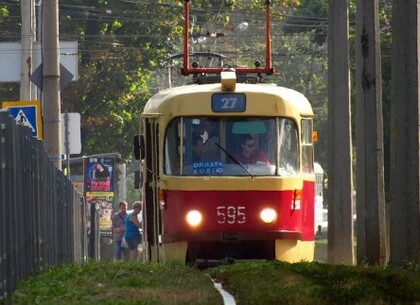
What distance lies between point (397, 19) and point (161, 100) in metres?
3.72

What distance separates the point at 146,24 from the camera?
215 ft

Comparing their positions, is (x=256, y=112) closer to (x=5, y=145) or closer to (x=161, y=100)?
(x=161, y=100)

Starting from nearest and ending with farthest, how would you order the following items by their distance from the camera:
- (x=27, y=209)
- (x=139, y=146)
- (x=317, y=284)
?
(x=317, y=284)
(x=27, y=209)
(x=139, y=146)

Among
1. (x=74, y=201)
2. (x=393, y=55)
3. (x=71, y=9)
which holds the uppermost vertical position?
(x=71, y=9)

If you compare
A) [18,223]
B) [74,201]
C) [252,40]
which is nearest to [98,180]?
Answer: [74,201]

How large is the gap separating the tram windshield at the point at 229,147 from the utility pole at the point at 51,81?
17.4ft

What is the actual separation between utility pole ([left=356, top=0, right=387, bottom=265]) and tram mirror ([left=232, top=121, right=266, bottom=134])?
606 centimetres

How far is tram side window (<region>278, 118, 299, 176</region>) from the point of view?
24609 mm

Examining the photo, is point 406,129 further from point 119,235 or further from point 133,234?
point 119,235

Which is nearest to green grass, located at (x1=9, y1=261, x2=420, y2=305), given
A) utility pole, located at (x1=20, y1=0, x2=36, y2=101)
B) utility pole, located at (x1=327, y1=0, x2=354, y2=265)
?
utility pole, located at (x1=327, y1=0, x2=354, y2=265)

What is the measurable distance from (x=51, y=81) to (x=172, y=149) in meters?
5.62

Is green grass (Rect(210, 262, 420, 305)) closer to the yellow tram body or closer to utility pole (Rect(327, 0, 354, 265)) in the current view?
the yellow tram body

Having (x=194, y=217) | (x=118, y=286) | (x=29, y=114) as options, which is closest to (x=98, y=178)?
(x=29, y=114)

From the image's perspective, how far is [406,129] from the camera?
25.6 m
